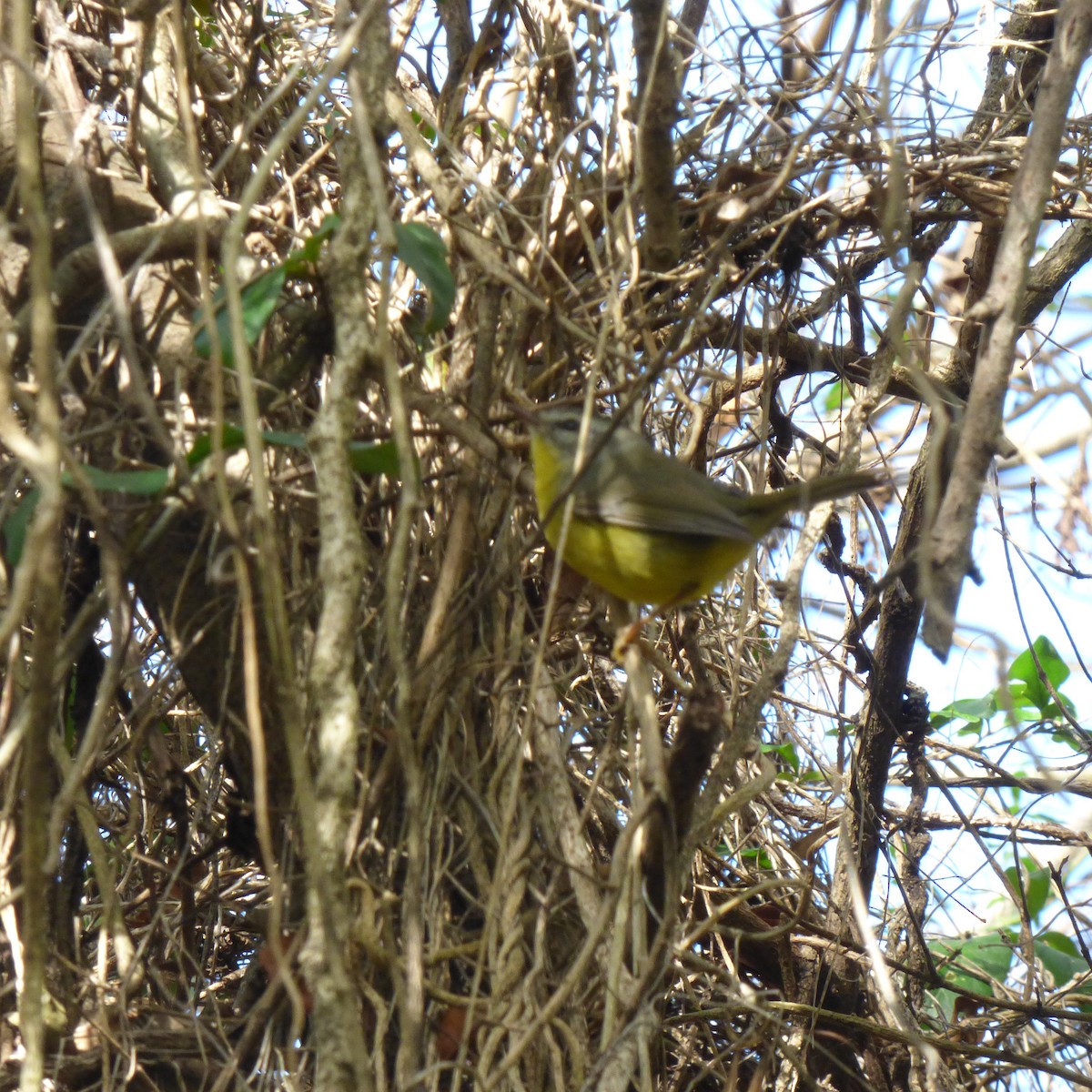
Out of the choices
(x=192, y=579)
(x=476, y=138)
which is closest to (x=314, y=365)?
(x=192, y=579)

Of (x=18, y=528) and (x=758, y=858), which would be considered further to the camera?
(x=758, y=858)

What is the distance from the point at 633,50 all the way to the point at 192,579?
1.55 metres

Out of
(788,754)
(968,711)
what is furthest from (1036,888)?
(788,754)

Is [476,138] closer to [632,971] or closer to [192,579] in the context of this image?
[192,579]

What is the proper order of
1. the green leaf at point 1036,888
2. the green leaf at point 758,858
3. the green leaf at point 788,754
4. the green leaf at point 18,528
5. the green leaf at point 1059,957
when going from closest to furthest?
the green leaf at point 18,528 < the green leaf at point 758,858 < the green leaf at point 1059,957 < the green leaf at point 788,754 < the green leaf at point 1036,888

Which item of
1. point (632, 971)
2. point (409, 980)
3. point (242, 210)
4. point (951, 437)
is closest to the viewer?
point (242, 210)

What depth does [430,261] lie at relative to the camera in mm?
2434

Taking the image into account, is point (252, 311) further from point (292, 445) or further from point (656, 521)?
point (656, 521)

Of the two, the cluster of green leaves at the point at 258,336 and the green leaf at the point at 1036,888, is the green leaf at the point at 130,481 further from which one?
the green leaf at the point at 1036,888

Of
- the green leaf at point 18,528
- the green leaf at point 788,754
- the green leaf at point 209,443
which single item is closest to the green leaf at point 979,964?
the green leaf at point 788,754

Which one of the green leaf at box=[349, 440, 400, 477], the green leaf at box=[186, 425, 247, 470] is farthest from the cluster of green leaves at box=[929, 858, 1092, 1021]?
the green leaf at box=[186, 425, 247, 470]

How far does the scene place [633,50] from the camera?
2.71 meters

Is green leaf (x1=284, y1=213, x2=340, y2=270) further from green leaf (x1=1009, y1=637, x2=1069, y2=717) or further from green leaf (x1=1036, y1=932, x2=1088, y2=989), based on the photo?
green leaf (x1=1036, y1=932, x2=1088, y2=989)

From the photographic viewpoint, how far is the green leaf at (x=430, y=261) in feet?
7.92
